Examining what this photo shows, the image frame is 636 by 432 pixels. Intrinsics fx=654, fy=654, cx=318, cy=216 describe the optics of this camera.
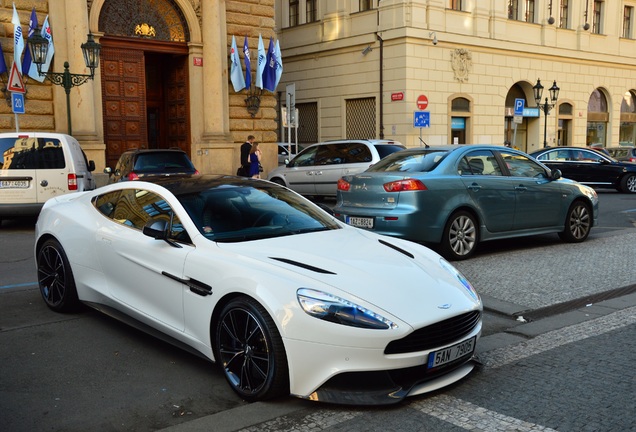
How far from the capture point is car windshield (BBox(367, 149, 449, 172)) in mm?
9312

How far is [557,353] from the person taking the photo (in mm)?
5184

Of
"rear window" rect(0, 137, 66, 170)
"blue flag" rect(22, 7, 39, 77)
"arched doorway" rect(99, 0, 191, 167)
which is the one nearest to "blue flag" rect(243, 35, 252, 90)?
"arched doorway" rect(99, 0, 191, 167)

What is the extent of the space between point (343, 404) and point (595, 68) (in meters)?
37.4

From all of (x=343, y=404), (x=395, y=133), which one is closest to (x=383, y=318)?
(x=343, y=404)

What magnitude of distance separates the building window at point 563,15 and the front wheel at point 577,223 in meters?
27.0

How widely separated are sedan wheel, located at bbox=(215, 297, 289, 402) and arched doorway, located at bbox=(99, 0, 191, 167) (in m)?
17.8

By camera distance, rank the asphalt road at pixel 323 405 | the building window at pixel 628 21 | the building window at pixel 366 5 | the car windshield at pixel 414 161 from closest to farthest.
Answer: the asphalt road at pixel 323 405
the car windshield at pixel 414 161
the building window at pixel 366 5
the building window at pixel 628 21

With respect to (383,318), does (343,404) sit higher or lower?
lower

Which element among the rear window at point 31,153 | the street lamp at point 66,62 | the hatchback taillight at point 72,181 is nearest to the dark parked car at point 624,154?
the street lamp at point 66,62

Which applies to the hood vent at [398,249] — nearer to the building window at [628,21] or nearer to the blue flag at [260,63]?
the blue flag at [260,63]

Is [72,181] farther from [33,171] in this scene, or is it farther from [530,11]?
[530,11]

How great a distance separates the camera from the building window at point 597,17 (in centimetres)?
3653

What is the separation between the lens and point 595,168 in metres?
21.8

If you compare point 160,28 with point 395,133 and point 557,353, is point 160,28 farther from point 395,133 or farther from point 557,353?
point 557,353
